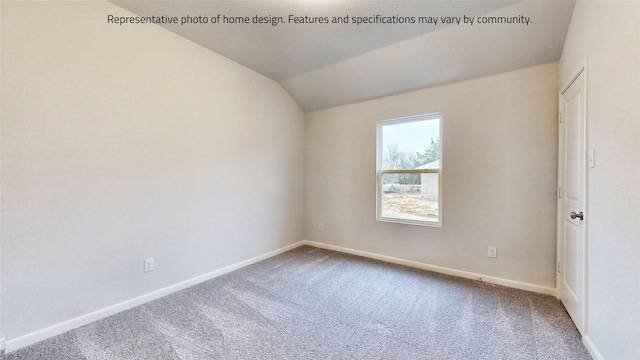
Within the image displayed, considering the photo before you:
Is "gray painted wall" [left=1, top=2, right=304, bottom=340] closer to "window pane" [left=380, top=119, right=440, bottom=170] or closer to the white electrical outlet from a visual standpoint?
the white electrical outlet

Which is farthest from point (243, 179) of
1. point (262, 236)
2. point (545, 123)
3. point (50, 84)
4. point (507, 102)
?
point (545, 123)

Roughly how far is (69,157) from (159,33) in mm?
1346

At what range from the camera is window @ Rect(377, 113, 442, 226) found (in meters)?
3.01

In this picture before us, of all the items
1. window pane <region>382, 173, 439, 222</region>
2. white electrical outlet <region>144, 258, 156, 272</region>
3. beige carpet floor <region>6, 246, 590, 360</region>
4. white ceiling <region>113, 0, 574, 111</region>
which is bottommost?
beige carpet floor <region>6, 246, 590, 360</region>

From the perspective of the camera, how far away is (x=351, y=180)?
11.9ft

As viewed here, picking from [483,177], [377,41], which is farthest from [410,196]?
[377,41]

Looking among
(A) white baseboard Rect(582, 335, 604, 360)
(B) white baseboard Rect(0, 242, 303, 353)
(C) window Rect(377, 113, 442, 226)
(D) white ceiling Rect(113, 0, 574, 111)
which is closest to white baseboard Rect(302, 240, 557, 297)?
(C) window Rect(377, 113, 442, 226)

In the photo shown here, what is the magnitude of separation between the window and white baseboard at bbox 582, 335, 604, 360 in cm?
146

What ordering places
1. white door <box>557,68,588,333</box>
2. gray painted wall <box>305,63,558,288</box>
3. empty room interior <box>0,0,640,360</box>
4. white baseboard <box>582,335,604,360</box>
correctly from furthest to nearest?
1. gray painted wall <box>305,63,558,288</box>
2. white door <box>557,68,588,333</box>
3. empty room interior <box>0,0,640,360</box>
4. white baseboard <box>582,335,604,360</box>

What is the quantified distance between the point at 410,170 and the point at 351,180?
85cm

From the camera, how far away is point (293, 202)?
3.88m

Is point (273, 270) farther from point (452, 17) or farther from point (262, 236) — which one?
point (452, 17)

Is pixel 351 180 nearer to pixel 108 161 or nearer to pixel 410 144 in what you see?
pixel 410 144

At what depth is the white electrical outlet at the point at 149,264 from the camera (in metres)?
2.23
